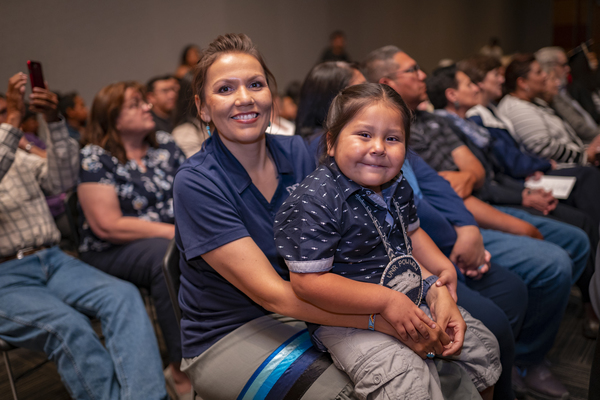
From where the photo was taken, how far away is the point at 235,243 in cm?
111

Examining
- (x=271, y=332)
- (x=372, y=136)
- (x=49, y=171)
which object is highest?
(x=372, y=136)

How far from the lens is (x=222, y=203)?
1.15m

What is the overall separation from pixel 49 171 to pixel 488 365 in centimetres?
192

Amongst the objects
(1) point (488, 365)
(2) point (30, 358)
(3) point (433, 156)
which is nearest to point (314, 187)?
(1) point (488, 365)

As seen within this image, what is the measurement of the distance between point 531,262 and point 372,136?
3.86 ft

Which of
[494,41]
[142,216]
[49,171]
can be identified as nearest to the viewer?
[49,171]

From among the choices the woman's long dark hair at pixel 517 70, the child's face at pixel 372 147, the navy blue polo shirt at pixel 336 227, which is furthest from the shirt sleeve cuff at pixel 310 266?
the woman's long dark hair at pixel 517 70

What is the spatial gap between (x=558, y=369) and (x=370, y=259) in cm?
150

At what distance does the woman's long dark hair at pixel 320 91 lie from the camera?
1799 mm

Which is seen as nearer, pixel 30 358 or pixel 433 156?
pixel 433 156

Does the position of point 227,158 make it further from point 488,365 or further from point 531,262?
point 531,262

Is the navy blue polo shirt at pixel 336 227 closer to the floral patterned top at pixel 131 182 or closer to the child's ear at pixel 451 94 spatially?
the floral patterned top at pixel 131 182

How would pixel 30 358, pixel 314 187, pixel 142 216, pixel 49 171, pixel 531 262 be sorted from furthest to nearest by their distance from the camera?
pixel 30 358
pixel 142 216
pixel 49 171
pixel 531 262
pixel 314 187

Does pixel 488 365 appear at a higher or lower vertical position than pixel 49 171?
lower
